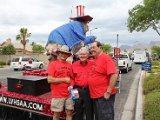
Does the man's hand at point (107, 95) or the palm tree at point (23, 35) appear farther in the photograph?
the palm tree at point (23, 35)

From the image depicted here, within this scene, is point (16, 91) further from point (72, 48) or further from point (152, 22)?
point (152, 22)

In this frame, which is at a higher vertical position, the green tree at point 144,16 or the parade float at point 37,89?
the green tree at point 144,16

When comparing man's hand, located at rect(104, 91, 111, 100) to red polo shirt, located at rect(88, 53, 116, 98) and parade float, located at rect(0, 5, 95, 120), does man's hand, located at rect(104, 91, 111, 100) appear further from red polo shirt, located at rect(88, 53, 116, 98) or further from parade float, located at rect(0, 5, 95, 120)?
parade float, located at rect(0, 5, 95, 120)

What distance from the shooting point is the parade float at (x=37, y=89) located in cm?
573

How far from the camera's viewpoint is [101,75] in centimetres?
500

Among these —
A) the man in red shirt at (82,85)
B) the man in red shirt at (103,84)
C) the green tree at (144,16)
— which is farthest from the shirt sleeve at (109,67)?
the green tree at (144,16)

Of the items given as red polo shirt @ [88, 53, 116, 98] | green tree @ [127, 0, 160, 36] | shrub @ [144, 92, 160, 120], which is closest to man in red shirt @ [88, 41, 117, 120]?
red polo shirt @ [88, 53, 116, 98]

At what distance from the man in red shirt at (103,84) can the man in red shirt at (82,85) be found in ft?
0.61

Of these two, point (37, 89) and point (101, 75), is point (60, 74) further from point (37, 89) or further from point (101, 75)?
point (37, 89)

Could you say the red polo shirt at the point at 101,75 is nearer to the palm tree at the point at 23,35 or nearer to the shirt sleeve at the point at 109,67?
the shirt sleeve at the point at 109,67

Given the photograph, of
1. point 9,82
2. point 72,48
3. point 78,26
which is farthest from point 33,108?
point 78,26

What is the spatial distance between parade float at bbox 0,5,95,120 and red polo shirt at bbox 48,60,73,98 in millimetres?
402

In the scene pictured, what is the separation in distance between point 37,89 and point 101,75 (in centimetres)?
158

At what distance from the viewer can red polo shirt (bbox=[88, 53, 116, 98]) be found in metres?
4.95
